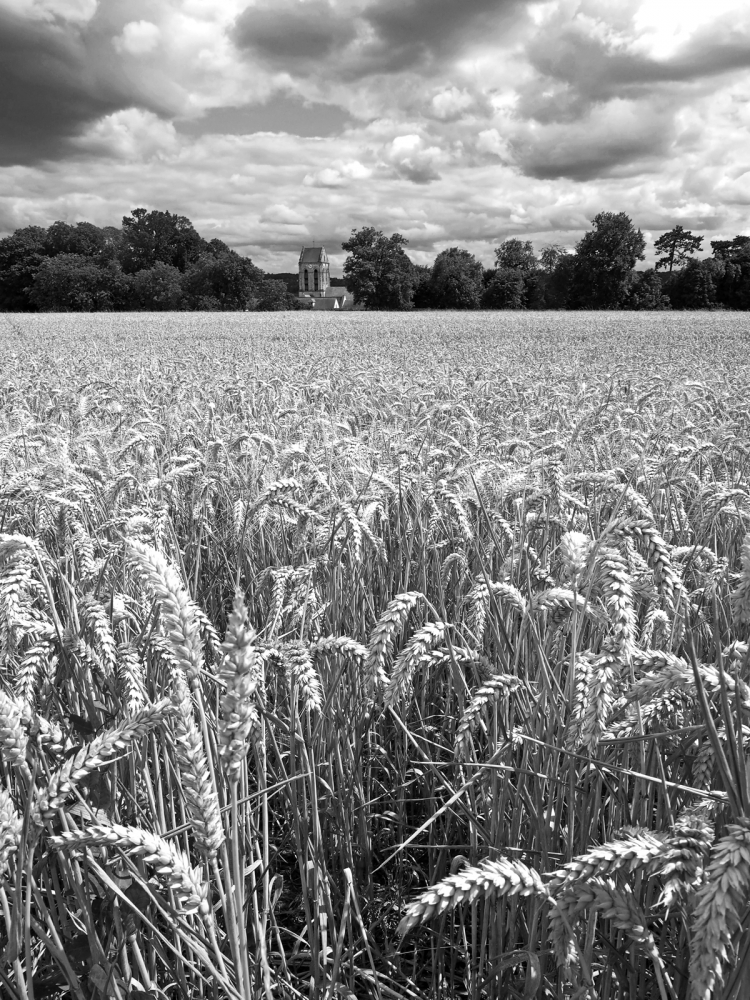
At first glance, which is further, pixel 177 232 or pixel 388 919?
pixel 177 232

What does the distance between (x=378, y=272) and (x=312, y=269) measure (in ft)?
298

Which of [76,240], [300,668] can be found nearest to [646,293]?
[76,240]

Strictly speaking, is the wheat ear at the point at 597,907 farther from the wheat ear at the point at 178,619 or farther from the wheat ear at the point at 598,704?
the wheat ear at the point at 178,619

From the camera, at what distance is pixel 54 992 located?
1.30m

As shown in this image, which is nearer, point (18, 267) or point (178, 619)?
point (178, 619)

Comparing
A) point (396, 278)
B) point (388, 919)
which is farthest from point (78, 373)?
point (396, 278)

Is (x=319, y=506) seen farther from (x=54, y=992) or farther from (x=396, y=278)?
(x=396, y=278)

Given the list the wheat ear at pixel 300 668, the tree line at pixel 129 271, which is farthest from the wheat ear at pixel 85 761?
the tree line at pixel 129 271

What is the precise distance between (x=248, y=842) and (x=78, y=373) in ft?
27.5

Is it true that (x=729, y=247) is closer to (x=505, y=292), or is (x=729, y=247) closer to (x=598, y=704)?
(x=505, y=292)

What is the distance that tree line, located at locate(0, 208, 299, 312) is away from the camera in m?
68.4

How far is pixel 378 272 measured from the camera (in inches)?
3231

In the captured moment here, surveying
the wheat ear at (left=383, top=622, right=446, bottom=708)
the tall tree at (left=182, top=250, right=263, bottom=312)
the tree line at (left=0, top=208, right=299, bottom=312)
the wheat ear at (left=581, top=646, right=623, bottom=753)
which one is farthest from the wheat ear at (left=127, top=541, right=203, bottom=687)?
the tall tree at (left=182, top=250, right=263, bottom=312)

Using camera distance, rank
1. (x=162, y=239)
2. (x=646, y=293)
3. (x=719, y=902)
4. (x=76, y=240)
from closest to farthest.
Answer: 1. (x=719, y=902)
2. (x=646, y=293)
3. (x=76, y=240)
4. (x=162, y=239)
